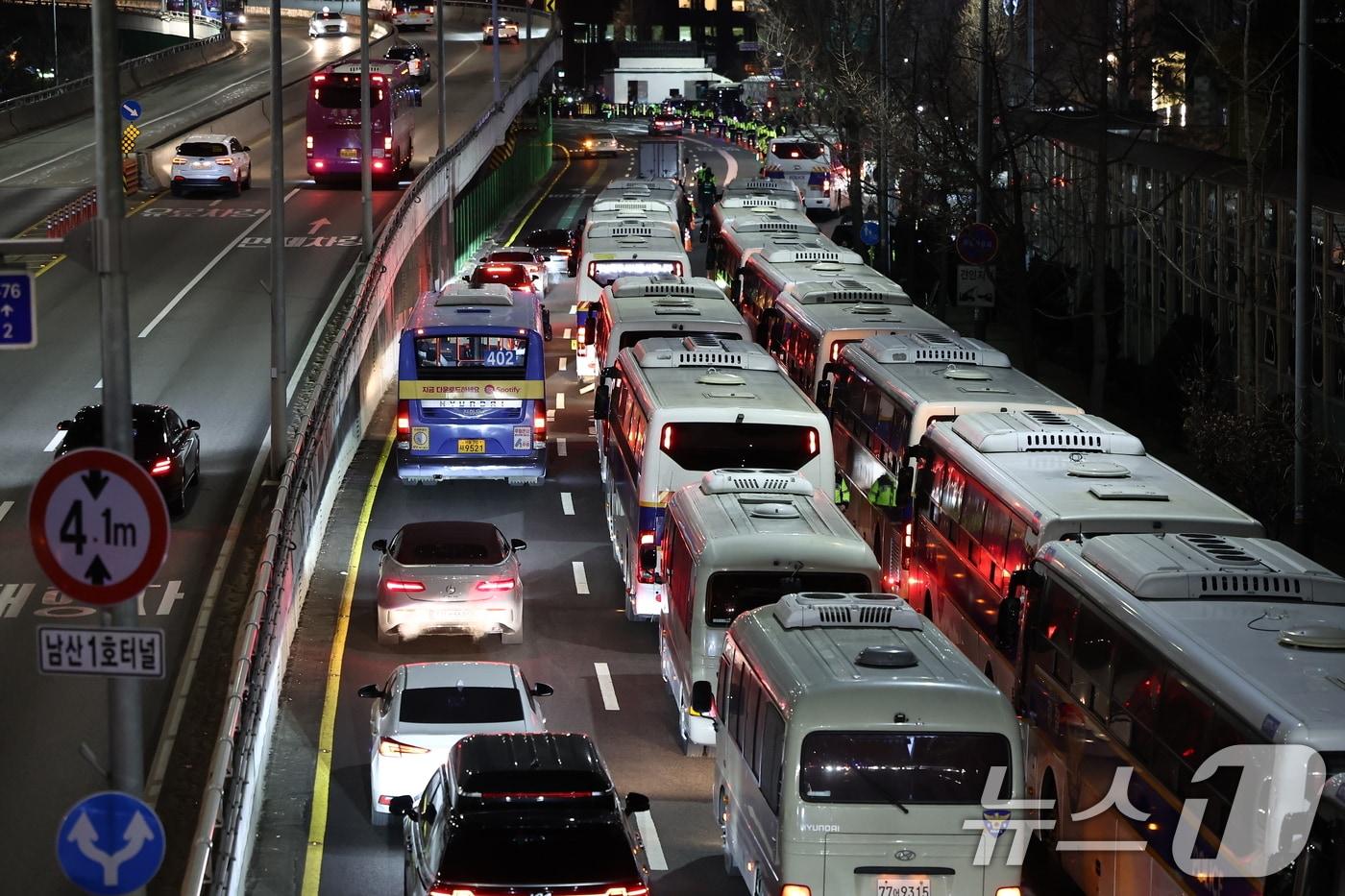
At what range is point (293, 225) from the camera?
160ft

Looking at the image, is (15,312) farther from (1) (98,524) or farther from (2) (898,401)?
(2) (898,401)

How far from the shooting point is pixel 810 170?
79562 millimetres

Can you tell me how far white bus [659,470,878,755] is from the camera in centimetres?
1920

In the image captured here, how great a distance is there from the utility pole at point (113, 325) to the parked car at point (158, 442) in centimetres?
1518

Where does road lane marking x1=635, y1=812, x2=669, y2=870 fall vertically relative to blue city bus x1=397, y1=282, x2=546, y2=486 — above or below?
below

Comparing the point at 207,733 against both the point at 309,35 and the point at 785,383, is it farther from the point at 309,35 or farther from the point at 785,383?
the point at 309,35

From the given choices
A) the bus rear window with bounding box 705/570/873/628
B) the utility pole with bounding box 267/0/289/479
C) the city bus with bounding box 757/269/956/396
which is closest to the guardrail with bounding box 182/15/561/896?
the utility pole with bounding box 267/0/289/479

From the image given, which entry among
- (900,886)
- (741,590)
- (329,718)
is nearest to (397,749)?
(329,718)

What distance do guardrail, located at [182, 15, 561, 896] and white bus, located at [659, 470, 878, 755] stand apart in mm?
3948

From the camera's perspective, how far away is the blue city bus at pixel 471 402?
30.4 m

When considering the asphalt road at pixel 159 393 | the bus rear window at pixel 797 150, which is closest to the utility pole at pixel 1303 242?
the asphalt road at pixel 159 393

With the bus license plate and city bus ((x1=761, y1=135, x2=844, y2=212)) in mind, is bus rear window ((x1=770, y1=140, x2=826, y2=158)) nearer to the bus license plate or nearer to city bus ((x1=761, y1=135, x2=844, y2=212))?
city bus ((x1=761, y1=135, x2=844, y2=212))

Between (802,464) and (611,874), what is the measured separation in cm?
1145

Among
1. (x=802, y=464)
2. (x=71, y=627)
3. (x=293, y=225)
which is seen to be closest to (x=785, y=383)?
(x=802, y=464)
